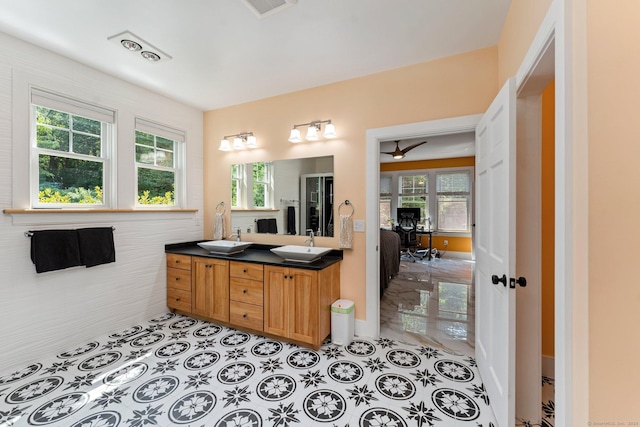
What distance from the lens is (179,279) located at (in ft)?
10.2

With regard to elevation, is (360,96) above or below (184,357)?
above

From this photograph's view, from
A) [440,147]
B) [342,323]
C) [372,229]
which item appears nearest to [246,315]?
[342,323]


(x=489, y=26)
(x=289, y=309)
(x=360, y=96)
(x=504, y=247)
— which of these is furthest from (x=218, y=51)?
(x=504, y=247)

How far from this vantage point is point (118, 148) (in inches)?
108

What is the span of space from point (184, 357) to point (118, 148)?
2.19 meters

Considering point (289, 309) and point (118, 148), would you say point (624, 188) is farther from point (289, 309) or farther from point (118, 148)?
point (118, 148)

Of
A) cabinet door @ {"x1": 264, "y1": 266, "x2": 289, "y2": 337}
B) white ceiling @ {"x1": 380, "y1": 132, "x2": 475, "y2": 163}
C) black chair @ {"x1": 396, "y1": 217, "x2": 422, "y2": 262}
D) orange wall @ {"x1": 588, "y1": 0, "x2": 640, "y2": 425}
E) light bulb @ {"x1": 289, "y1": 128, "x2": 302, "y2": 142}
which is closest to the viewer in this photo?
orange wall @ {"x1": 588, "y1": 0, "x2": 640, "y2": 425}

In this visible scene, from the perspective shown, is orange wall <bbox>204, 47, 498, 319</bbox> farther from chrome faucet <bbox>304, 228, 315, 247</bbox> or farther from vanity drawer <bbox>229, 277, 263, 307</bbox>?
vanity drawer <bbox>229, 277, 263, 307</bbox>

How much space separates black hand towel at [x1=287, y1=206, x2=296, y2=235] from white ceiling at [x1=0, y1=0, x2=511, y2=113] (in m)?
1.41

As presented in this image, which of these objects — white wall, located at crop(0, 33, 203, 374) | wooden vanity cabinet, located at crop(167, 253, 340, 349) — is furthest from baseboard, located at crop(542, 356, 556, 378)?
white wall, located at crop(0, 33, 203, 374)

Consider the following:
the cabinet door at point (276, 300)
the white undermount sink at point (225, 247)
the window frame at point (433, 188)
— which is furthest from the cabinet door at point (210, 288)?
the window frame at point (433, 188)

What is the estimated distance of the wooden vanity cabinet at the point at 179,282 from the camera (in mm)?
3041

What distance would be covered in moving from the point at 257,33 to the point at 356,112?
1152 mm

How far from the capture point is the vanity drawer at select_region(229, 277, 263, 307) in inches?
102
